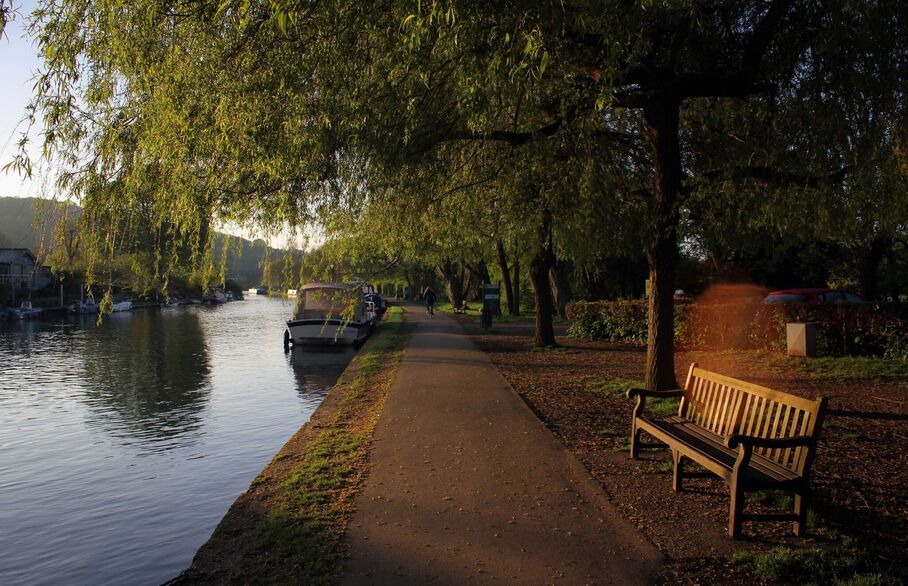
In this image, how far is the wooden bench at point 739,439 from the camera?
5078 mm

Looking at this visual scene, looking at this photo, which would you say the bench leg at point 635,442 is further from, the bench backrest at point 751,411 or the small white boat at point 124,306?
the small white boat at point 124,306

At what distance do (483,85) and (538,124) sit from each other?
525cm

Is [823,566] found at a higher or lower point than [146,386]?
higher

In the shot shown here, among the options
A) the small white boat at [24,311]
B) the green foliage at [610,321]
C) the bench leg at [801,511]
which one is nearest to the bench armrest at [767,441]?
the bench leg at [801,511]

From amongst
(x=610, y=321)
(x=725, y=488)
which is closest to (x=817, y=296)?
Result: (x=610, y=321)

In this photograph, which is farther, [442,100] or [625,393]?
[625,393]

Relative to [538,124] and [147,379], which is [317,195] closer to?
[538,124]

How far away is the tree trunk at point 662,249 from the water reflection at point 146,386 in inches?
292

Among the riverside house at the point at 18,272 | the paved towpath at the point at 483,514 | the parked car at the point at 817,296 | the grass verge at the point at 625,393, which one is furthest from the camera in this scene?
the riverside house at the point at 18,272

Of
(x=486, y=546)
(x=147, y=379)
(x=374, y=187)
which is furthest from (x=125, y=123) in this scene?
(x=147, y=379)

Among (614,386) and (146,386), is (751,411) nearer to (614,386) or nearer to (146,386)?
(614,386)

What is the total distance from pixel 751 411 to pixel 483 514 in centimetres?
299

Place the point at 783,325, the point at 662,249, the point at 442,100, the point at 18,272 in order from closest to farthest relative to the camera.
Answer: the point at 442,100 < the point at 662,249 < the point at 783,325 < the point at 18,272

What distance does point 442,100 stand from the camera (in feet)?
33.3
